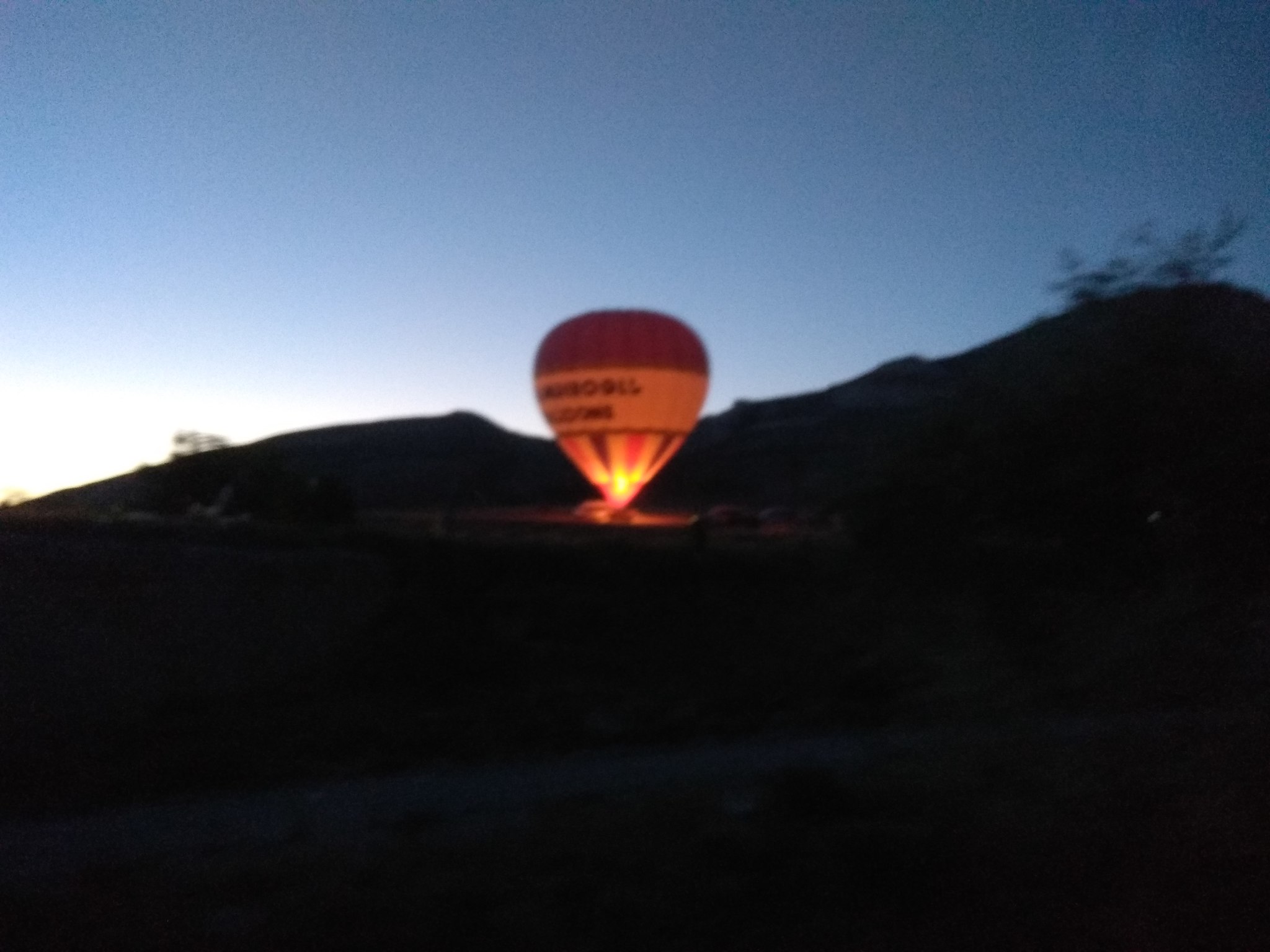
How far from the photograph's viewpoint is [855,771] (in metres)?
10.6

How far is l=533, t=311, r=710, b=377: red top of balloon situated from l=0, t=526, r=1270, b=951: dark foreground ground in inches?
309

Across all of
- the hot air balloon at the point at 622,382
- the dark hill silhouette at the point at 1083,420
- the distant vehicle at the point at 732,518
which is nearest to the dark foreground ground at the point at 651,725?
the dark hill silhouette at the point at 1083,420

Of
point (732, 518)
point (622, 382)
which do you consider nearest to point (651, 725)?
point (622, 382)

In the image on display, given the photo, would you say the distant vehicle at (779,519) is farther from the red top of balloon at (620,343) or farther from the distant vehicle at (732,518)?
the red top of balloon at (620,343)

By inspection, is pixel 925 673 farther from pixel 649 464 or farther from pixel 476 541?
pixel 649 464

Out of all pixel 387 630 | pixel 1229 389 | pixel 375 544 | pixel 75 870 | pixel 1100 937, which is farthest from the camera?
pixel 375 544

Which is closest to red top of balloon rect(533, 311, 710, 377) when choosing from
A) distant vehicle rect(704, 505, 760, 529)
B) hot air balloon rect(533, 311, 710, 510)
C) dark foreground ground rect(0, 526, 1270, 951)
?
hot air balloon rect(533, 311, 710, 510)

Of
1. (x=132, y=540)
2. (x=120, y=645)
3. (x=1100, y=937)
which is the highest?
(x=132, y=540)

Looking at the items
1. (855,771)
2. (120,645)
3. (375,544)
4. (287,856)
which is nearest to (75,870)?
(287,856)

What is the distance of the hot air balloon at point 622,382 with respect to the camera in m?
30.6

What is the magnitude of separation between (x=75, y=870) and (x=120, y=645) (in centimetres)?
644

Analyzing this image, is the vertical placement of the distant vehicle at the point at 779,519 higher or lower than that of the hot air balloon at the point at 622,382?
lower

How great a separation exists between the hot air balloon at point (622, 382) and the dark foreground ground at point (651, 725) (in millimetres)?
7763

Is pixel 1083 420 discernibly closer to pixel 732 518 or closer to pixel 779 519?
pixel 779 519
